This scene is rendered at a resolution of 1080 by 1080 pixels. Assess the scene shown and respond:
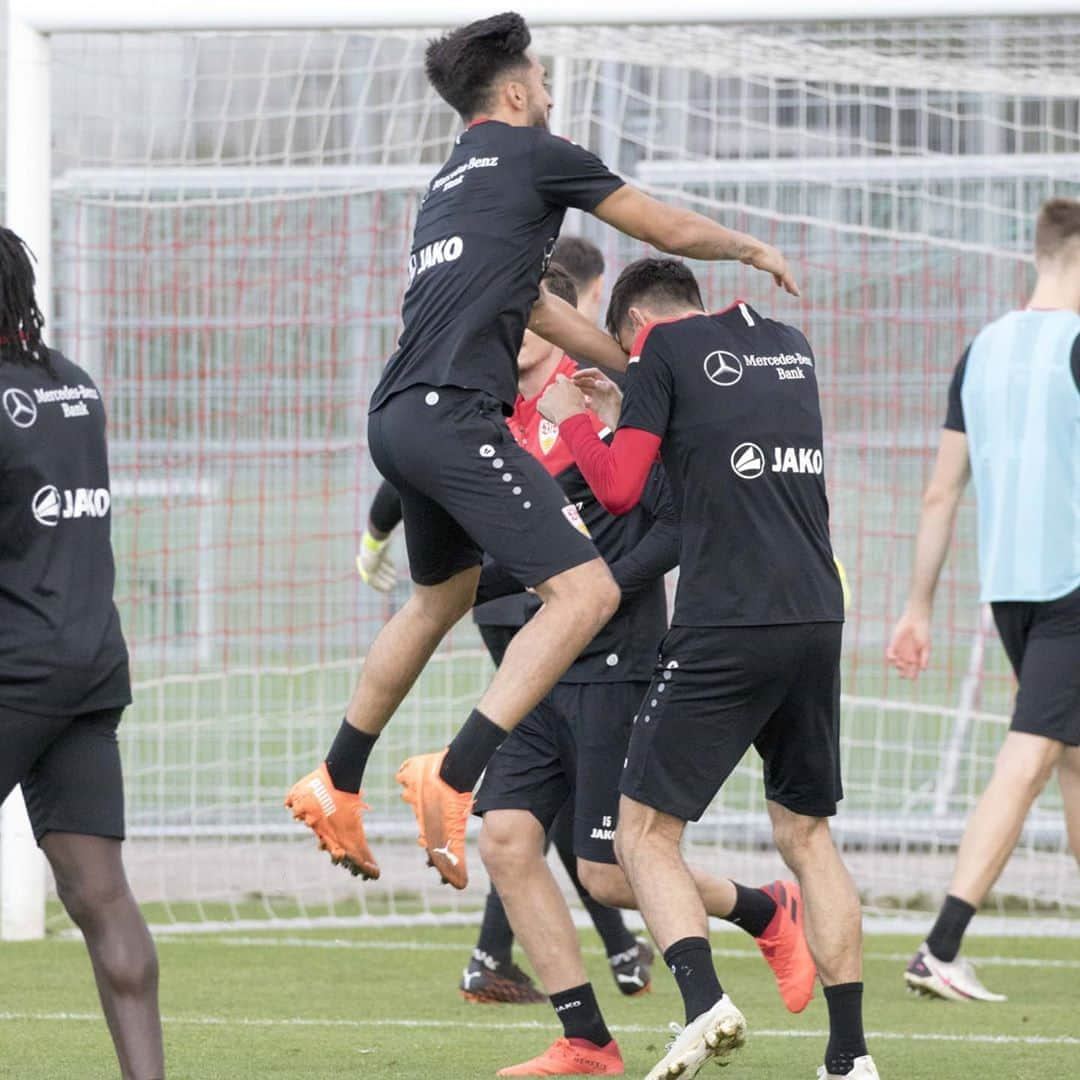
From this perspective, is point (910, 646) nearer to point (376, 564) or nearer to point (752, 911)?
point (752, 911)

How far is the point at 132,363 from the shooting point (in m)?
9.60

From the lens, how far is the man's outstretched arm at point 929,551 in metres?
7.18

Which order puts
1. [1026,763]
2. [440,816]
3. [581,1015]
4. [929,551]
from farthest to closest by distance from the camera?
[929,551] < [1026,763] < [581,1015] < [440,816]

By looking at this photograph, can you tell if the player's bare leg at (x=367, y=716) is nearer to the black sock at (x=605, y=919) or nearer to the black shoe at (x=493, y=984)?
the black sock at (x=605, y=919)

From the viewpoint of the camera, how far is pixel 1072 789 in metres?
7.39

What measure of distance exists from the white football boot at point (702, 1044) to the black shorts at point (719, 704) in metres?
0.55

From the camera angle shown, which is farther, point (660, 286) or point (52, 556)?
point (660, 286)

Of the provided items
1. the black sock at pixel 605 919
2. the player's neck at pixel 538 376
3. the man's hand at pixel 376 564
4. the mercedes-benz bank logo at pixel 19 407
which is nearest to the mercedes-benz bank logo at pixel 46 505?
the mercedes-benz bank logo at pixel 19 407

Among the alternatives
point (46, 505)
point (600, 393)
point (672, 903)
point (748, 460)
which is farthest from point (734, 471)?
point (46, 505)

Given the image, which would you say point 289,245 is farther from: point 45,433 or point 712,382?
point 45,433

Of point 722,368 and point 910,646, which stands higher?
point 722,368

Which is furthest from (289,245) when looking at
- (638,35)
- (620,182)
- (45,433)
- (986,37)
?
(45,433)

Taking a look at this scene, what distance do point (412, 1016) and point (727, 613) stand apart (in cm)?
227

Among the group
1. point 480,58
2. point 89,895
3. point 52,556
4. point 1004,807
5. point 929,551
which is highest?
point 480,58
